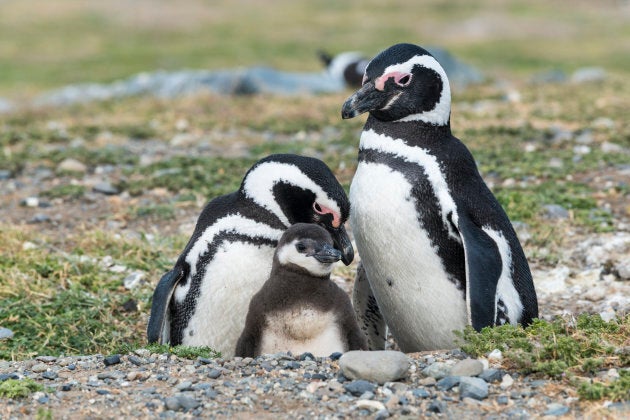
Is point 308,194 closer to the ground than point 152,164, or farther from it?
farther from it

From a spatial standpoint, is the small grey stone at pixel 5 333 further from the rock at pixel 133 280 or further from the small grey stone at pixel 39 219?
the small grey stone at pixel 39 219

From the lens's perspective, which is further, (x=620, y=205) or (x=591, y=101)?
(x=591, y=101)

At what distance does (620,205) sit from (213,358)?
181 inches

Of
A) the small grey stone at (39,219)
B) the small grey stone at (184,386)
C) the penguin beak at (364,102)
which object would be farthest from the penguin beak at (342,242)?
the small grey stone at (39,219)

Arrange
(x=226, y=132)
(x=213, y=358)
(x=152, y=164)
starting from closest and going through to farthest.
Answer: (x=213, y=358), (x=152, y=164), (x=226, y=132)

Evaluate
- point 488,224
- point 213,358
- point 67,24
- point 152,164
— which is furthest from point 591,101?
point 67,24

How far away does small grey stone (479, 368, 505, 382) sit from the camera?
154 inches

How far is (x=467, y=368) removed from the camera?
3955 mm

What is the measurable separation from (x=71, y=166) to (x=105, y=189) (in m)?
1.04

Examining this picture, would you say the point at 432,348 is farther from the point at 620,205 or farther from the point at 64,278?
the point at 620,205

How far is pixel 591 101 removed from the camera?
512 inches

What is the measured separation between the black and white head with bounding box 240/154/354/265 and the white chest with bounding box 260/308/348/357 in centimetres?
→ 44

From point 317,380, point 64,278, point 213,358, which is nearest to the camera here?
point 317,380

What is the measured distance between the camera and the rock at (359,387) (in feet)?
12.5
